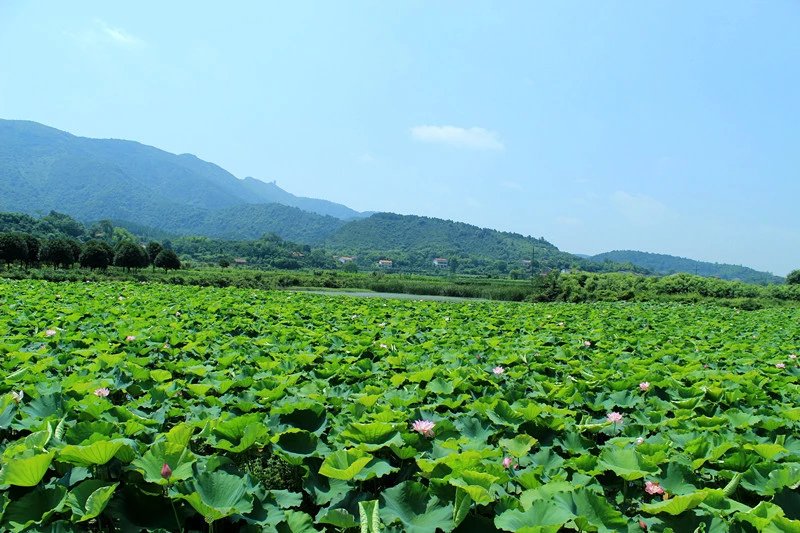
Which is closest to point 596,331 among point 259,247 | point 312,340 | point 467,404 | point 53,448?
point 312,340

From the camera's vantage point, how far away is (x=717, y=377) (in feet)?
17.3

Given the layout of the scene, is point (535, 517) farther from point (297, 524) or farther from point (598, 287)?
point (598, 287)

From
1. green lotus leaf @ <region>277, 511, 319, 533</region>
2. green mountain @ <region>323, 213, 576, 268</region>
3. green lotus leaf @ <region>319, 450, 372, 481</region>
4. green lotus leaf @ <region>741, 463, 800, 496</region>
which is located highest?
green mountain @ <region>323, 213, 576, 268</region>

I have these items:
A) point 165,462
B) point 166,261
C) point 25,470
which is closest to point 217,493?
point 165,462

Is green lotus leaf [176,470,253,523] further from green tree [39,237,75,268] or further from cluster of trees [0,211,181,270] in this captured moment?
green tree [39,237,75,268]

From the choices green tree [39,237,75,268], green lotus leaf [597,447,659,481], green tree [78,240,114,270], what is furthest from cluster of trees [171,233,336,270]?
green lotus leaf [597,447,659,481]

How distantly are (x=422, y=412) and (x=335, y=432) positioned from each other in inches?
28.0

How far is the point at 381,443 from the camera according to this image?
2.78m

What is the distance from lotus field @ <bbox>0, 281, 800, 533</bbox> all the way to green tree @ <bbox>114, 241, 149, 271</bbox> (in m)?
47.7

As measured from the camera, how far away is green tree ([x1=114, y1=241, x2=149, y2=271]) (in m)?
48.8

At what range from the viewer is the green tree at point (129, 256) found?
4878cm

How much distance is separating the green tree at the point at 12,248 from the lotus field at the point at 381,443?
4196 cm

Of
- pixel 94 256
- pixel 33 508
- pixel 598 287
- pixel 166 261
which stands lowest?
pixel 166 261

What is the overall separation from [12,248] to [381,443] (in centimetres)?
4744
